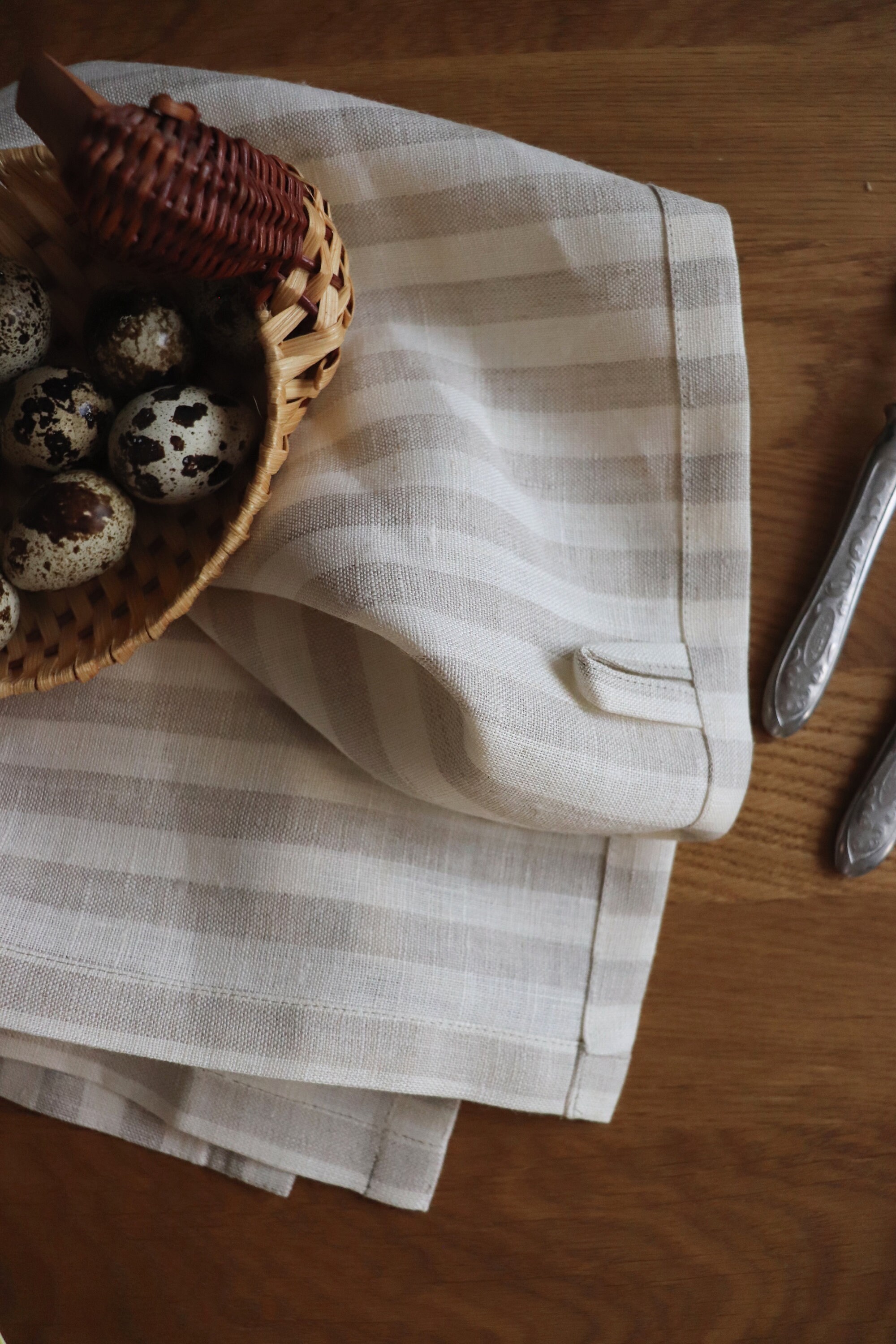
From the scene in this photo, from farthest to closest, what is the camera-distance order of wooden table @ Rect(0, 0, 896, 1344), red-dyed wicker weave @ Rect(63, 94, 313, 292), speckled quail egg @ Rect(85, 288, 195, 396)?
wooden table @ Rect(0, 0, 896, 1344) → speckled quail egg @ Rect(85, 288, 195, 396) → red-dyed wicker weave @ Rect(63, 94, 313, 292)

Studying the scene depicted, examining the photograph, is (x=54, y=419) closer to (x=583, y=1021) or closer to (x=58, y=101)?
(x=58, y=101)

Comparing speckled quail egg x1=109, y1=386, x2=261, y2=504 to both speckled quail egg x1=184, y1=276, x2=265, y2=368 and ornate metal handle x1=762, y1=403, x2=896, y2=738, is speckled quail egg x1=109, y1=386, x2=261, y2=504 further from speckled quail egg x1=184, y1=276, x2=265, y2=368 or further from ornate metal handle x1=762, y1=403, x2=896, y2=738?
ornate metal handle x1=762, y1=403, x2=896, y2=738

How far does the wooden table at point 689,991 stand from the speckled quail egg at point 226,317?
0.22 meters

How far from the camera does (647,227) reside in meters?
0.44

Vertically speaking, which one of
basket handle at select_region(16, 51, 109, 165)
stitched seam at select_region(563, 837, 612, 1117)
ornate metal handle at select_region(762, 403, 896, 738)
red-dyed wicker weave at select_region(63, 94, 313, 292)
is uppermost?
basket handle at select_region(16, 51, 109, 165)

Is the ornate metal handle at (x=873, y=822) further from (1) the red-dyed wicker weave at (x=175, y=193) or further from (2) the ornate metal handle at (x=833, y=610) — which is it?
(1) the red-dyed wicker weave at (x=175, y=193)

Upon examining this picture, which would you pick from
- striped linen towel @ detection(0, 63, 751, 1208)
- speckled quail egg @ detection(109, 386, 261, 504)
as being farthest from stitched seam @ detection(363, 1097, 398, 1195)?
speckled quail egg @ detection(109, 386, 261, 504)

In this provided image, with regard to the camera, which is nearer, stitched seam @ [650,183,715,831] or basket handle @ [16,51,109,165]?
basket handle @ [16,51,109,165]

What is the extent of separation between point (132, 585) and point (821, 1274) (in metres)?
0.51

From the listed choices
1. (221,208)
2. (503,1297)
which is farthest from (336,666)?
(503,1297)

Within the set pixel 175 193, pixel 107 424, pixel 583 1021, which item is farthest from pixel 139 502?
pixel 583 1021

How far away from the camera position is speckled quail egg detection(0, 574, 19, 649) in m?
0.39

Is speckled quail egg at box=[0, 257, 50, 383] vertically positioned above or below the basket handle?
below

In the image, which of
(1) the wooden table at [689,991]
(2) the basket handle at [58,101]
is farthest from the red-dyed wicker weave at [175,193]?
(1) the wooden table at [689,991]
